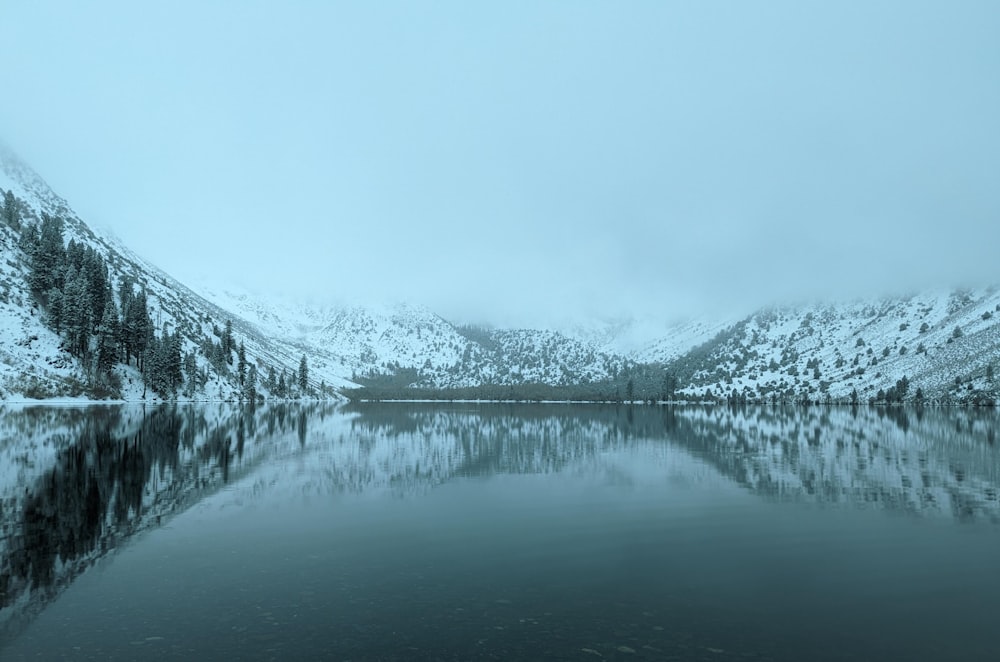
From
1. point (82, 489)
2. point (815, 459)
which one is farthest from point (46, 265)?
point (815, 459)

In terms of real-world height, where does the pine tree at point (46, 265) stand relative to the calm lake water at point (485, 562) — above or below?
above

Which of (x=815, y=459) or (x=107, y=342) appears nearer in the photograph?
(x=815, y=459)

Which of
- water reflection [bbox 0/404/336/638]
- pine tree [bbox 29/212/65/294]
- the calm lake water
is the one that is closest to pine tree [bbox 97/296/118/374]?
pine tree [bbox 29/212/65/294]

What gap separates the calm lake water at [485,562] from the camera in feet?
56.3

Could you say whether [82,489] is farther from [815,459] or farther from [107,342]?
[107,342]

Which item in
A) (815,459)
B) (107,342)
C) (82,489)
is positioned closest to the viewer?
(82,489)

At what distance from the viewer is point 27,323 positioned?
155125mm

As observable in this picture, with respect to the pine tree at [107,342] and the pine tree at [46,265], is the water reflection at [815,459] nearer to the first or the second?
the pine tree at [107,342]

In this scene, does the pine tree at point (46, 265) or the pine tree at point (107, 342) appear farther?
the pine tree at point (46, 265)

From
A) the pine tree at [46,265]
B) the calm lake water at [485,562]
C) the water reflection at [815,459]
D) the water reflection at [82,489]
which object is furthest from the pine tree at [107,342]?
the calm lake water at [485,562]

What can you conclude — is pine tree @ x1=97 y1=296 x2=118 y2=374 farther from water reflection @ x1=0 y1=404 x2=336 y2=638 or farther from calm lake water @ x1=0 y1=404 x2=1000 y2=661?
calm lake water @ x1=0 y1=404 x2=1000 y2=661

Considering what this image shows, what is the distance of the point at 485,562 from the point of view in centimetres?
2553

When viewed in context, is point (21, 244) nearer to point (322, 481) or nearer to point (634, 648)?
point (322, 481)

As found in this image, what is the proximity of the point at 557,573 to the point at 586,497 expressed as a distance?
1904 cm
